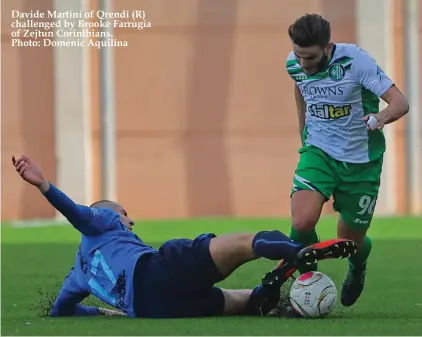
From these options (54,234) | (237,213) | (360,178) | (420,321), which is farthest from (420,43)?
(420,321)

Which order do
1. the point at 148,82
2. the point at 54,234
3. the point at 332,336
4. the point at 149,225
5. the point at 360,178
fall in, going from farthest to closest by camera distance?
the point at 148,82, the point at 149,225, the point at 54,234, the point at 360,178, the point at 332,336

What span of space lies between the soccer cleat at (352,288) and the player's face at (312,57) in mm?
1377

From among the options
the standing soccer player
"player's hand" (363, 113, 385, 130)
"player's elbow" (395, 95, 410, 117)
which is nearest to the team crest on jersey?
the standing soccer player

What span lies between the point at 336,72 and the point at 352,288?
4.70 ft

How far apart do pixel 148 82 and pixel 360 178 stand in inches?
390

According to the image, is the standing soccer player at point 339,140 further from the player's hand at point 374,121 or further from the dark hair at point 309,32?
the player's hand at point 374,121

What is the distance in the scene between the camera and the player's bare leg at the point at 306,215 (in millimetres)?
7043

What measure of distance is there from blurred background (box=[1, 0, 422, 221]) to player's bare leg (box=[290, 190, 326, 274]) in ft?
32.5

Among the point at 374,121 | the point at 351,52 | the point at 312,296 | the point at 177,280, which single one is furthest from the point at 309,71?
the point at 177,280

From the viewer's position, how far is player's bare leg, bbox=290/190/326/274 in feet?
23.1

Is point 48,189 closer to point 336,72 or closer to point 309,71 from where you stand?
point 309,71

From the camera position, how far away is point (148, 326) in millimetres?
6109

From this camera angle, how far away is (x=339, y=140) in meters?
7.36

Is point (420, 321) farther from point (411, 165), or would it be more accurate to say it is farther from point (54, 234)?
point (411, 165)
